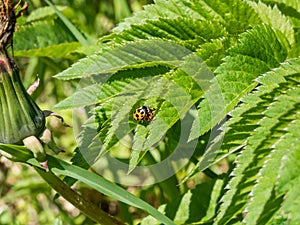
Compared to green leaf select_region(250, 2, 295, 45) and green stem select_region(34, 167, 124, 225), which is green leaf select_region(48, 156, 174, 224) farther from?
green leaf select_region(250, 2, 295, 45)

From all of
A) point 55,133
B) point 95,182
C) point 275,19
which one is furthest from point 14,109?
point 55,133

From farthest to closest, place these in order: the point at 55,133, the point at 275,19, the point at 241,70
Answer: the point at 55,133, the point at 275,19, the point at 241,70

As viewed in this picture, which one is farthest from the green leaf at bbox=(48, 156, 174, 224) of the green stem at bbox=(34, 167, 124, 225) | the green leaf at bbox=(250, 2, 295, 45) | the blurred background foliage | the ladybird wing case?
the blurred background foliage

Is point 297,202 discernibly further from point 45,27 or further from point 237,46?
point 45,27

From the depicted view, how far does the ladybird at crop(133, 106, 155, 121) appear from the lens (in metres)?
1.04

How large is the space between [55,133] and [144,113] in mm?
1569

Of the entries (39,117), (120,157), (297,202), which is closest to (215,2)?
(39,117)

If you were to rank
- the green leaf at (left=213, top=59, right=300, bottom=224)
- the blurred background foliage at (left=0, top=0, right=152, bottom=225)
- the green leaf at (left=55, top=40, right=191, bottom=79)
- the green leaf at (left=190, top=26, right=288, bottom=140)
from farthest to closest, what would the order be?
the blurred background foliage at (left=0, top=0, right=152, bottom=225)
the green leaf at (left=55, top=40, right=191, bottom=79)
the green leaf at (left=190, top=26, right=288, bottom=140)
the green leaf at (left=213, top=59, right=300, bottom=224)

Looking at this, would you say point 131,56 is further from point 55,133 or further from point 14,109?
point 55,133

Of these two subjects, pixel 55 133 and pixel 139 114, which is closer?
pixel 139 114

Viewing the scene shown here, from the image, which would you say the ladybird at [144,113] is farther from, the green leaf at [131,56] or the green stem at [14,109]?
the green stem at [14,109]

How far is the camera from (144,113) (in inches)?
41.3

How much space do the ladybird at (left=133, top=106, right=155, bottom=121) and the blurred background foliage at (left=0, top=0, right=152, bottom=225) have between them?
0.94 meters

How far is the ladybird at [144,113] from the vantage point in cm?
104
